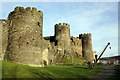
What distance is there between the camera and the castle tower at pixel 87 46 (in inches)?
3147

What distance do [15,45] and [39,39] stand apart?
3.36 metres

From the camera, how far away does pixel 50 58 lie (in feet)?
198

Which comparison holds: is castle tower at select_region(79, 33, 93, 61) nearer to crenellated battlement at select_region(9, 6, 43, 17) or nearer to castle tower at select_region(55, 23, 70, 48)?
castle tower at select_region(55, 23, 70, 48)

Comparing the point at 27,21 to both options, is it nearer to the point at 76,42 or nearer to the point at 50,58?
the point at 50,58

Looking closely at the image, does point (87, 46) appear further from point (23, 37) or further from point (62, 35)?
point (23, 37)

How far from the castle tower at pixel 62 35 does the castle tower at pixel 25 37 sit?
3423cm

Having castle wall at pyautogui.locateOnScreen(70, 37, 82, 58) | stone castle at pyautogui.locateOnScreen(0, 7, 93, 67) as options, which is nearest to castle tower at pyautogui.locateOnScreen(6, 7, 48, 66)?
stone castle at pyautogui.locateOnScreen(0, 7, 93, 67)

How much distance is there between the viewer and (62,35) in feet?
232

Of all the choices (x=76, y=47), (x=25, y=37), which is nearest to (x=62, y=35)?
(x=76, y=47)

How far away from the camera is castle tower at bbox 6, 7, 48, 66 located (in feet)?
111

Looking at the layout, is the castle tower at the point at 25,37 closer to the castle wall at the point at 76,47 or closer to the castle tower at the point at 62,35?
the castle tower at the point at 62,35

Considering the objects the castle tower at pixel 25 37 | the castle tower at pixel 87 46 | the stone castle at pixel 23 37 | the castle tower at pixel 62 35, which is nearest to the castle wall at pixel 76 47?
the castle tower at pixel 87 46

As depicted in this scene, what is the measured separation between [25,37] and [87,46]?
47592mm

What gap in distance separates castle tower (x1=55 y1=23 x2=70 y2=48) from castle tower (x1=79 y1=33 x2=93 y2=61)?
1006 centimetres
